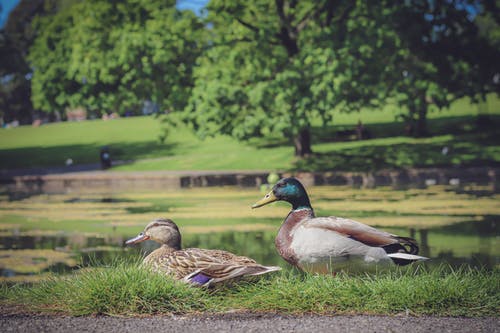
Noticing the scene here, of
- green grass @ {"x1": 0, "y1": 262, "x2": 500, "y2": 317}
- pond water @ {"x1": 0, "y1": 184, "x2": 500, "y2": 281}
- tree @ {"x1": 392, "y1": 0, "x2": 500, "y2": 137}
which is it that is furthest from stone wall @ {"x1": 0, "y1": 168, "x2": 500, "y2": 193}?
green grass @ {"x1": 0, "y1": 262, "x2": 500, "y2": 317}

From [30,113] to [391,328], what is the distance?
5259cm

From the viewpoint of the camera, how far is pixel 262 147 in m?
41.6

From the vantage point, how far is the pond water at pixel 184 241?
476 inches

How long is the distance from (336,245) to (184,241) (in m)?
6.98

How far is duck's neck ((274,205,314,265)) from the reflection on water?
380cm

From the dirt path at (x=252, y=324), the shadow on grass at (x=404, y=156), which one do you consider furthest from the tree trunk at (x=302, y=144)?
the dirt path at (x=252, y=324)

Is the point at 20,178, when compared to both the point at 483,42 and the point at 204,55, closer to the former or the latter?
the point at 204,55

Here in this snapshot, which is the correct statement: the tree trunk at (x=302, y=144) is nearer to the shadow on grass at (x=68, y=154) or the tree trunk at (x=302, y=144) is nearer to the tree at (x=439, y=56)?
the tree at (x=439, y=56)

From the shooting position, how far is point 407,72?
32.6 metres

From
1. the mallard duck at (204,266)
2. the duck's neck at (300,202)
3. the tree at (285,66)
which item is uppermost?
the tree at (285,66)

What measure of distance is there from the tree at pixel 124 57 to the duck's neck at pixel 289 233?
25.0m

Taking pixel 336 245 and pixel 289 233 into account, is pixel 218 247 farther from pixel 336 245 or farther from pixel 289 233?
pixel 336 245

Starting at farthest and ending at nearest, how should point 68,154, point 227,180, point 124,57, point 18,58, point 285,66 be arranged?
1. point 18,58
2. point 68,154
3. point 124,57
4. point 285,66
5. point 227,180

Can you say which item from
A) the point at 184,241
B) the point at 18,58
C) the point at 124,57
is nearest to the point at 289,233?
the point at 184,241
